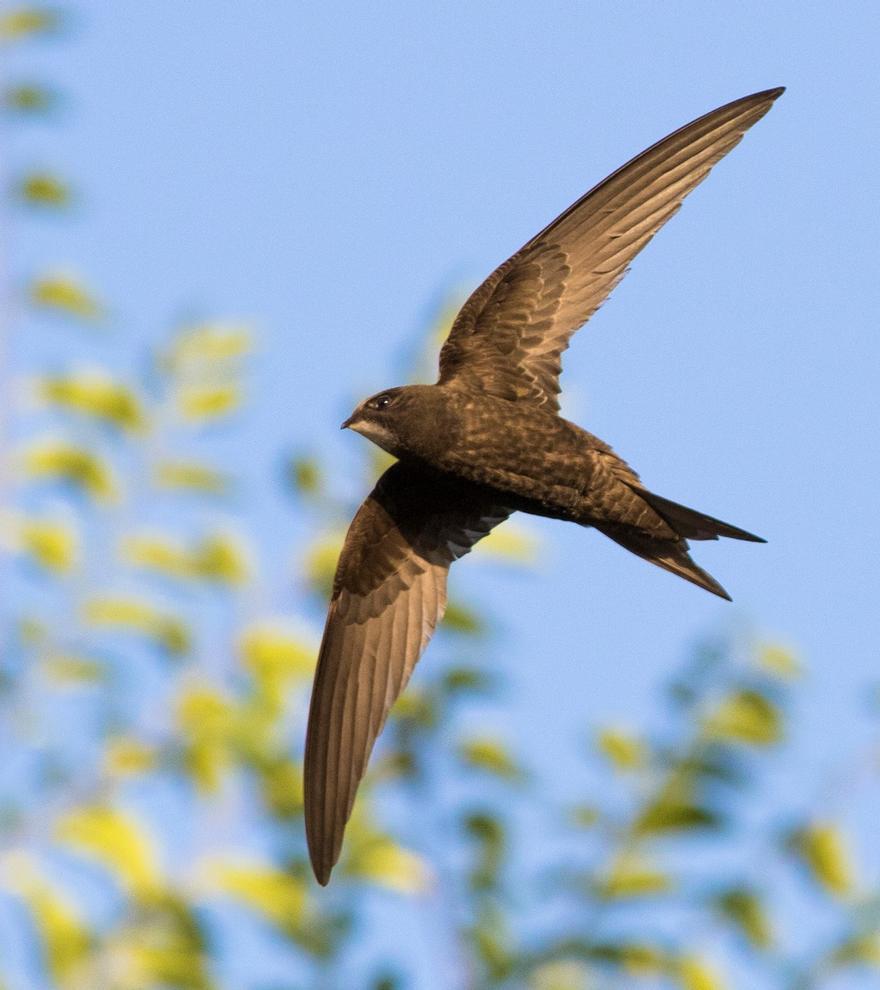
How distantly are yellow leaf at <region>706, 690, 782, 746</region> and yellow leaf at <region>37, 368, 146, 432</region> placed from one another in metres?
2.05

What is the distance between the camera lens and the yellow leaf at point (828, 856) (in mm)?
7004

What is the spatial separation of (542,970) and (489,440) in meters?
2.08

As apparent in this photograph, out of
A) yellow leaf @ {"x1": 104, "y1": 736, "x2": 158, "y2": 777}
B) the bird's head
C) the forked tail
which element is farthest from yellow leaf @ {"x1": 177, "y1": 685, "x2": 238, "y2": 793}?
the forked tail

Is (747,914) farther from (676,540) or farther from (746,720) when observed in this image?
(676,540)

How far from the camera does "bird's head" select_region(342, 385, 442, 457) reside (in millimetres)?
5773

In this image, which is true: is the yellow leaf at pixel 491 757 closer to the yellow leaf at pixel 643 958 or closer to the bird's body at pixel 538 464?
the yellow leaf at pixel 643 958

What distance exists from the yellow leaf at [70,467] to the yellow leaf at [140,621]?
15.1 inches

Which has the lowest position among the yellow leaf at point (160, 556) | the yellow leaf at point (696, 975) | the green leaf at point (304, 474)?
the yellow leaf at point (696, 975)

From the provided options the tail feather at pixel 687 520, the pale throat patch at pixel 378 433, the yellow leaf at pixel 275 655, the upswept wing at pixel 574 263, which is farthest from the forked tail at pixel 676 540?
the yellow leaf at pixel 275 655

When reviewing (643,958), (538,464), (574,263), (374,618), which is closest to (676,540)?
(538,464)

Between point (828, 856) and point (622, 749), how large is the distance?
0.71 metres

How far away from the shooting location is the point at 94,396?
285 inches

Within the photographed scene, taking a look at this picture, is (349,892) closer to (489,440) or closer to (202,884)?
(202,884)

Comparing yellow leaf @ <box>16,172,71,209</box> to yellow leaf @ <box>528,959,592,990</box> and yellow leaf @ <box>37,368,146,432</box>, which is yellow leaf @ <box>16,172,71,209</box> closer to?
yellow leaf @ <box>37,368,146,432</box>
